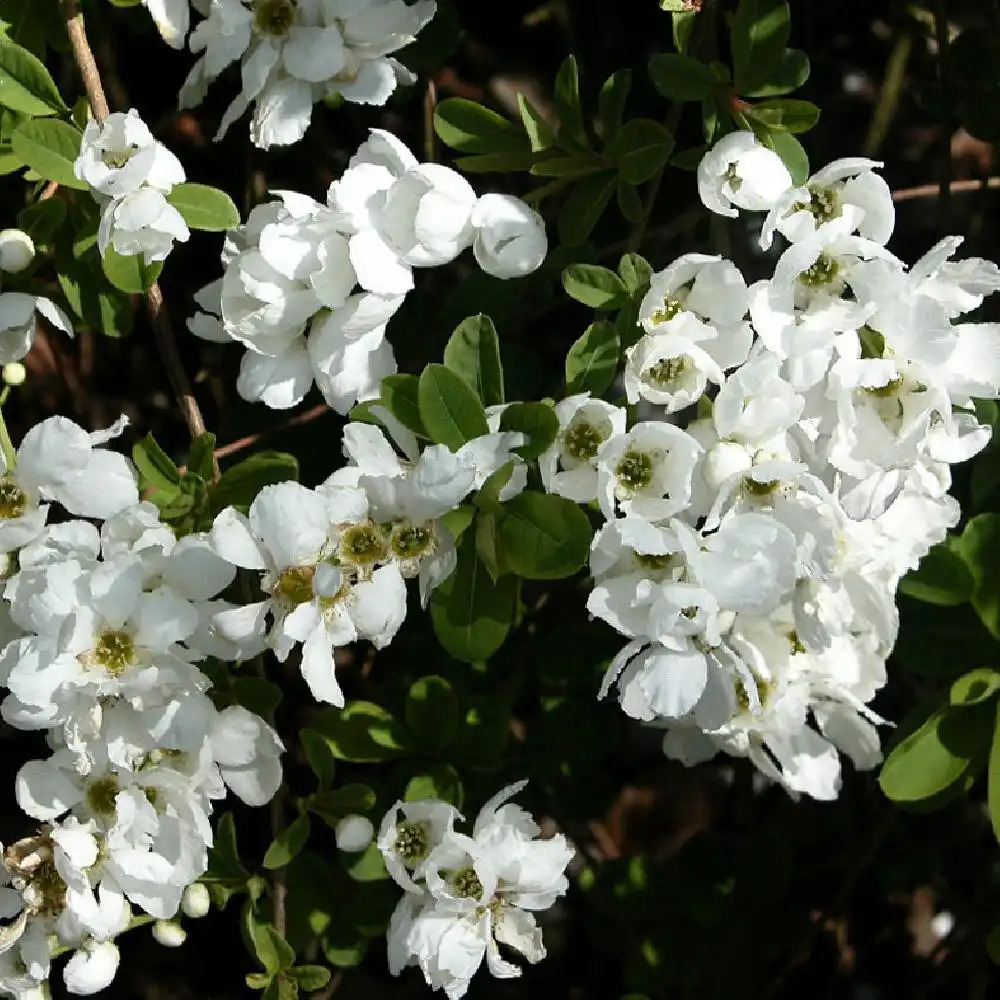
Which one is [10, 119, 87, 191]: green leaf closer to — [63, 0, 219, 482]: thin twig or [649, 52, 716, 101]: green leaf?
[63, 0, 219, 482]: thin twig

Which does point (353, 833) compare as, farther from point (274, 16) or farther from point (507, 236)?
point (274, 16)

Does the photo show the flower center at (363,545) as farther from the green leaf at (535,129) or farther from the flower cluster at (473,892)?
the green leaf at (535,129)

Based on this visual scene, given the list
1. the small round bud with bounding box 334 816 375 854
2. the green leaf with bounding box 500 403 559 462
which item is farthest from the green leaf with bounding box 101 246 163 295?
the small round bud with bounding box 334 816 375 854

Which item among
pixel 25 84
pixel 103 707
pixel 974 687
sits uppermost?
pixel 25 84

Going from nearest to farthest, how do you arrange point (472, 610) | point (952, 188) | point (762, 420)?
point (762, 420)
point (472, 610)
point (952, 188)

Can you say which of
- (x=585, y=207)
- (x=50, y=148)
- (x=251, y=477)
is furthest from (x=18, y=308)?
(x=585, y=207)
